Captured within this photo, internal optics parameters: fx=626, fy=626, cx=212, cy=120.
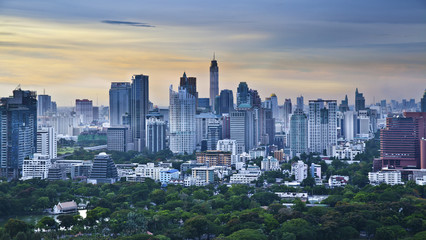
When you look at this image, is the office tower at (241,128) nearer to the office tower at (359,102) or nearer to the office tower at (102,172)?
the office tower at (102,172)

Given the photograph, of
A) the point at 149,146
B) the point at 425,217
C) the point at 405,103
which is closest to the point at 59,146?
the point at 149,146

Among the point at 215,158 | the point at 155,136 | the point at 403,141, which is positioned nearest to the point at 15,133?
the point at 215,158

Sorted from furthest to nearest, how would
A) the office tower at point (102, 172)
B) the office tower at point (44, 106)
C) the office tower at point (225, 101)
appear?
the office tower at point (44, 106), the office tower at point (225, 101), the office tower at point (102, 172)

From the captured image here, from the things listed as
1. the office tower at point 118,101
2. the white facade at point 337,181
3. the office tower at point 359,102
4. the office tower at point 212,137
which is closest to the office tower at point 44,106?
the office tower at point 118,101

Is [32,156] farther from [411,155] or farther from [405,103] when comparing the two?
[405,103]

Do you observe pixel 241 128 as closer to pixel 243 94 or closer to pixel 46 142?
pixel 243 94

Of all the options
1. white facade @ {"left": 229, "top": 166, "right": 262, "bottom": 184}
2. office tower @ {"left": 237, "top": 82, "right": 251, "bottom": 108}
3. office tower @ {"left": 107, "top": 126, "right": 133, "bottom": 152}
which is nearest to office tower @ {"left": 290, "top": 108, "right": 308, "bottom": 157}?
office tower @ {"left": 237, "top": 82, "right": 251, "bottom": 108}
